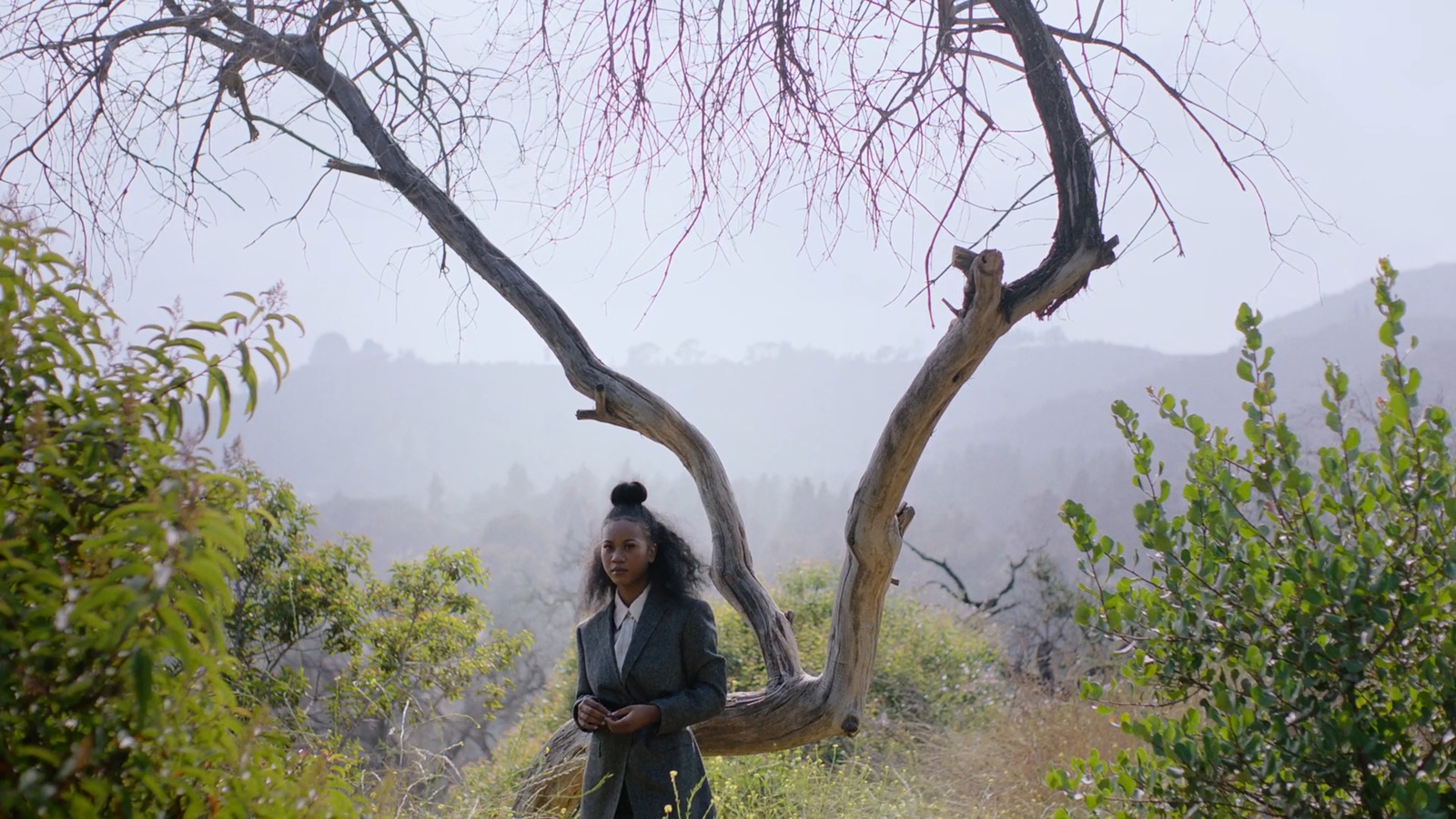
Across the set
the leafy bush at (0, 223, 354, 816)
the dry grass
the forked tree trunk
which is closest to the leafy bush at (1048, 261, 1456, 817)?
the forked tree trunk

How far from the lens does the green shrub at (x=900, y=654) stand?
605 cm

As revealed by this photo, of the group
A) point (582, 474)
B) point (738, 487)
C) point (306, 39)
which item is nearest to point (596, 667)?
point (306, 39)

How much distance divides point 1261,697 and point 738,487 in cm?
1277

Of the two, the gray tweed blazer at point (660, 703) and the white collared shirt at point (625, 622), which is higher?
the white collared shirt at point (625, 622)

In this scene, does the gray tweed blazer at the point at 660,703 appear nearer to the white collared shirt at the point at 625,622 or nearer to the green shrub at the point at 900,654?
the white collared shirt at the point at 625,622

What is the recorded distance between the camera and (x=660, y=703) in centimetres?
253

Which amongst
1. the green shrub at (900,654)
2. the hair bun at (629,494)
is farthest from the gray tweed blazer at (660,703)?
the green shrub at (900,654)

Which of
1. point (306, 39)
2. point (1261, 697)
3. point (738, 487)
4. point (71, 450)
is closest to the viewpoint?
point (71, 450)

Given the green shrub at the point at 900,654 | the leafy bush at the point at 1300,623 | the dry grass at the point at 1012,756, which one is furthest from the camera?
the green shrub at the point at 900,654

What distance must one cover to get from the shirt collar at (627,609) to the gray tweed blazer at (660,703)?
0.7 inches

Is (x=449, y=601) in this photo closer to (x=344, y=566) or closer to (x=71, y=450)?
(x=344, y=566)

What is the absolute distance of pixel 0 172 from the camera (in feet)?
9.65

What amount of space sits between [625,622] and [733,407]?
1336cm

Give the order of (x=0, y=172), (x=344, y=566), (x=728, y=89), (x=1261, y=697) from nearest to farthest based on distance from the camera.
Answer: (x=1261, y=697)
(x=728, y=89)
(x=0, y=172)
(x=344, y=566)
